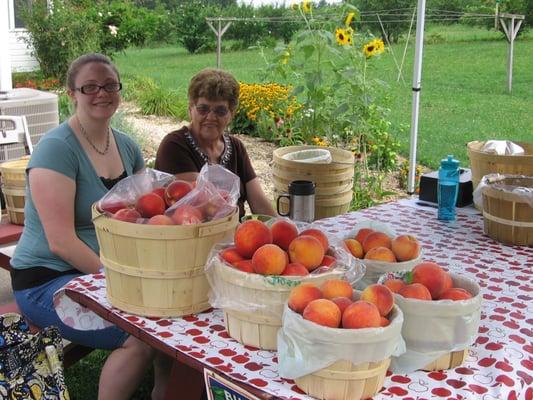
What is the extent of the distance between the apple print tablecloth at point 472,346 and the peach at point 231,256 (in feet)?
0.67

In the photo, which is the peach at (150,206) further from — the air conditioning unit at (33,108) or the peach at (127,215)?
the air conditioning unit at (33,108)

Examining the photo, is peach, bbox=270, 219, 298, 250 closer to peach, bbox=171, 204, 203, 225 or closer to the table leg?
peach, bbox=171, 204, 203, 225

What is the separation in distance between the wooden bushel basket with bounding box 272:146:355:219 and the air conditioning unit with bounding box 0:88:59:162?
2.54m

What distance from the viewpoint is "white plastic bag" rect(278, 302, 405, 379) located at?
129 cm

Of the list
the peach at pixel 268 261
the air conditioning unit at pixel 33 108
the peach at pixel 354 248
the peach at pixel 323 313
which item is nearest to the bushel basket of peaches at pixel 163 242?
the peach at pixel 268 261

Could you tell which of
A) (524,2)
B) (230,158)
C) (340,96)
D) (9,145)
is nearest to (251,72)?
(524,2)

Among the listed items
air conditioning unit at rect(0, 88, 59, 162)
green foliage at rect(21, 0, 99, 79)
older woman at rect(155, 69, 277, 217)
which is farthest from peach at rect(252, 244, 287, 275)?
green foliage at rect(21, 0, 99, 79)

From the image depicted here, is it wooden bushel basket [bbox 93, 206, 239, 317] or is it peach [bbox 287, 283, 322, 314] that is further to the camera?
wooden bushel basket [bbox 93, 206, 239, 317]

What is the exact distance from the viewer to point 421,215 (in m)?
2.95

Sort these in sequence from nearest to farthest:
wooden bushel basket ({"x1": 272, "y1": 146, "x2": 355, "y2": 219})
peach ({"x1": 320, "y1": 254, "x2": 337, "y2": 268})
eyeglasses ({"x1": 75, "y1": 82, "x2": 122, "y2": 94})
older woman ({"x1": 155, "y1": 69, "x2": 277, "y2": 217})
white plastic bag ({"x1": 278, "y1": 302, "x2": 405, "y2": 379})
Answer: white plastic bag ({"x1": 278, "y1": 302, "x2": 405, "y2": 379}), peach ({"x1": 320, "y1": 254, "x2": 337, "y2": 268}), eyeglasses ({"x1": 75, "y1": 82, "x2": 122, "y2": 94}), older woman ({"x1": 155, "y1": 69, "x2": 277, "y2": 217}), wooden bushel basket ({"x1": 272, "y1": 146, "x2": 355, "y2": 219})

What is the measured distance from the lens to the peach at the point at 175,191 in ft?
6.02

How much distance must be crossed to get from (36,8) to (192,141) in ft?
33.5

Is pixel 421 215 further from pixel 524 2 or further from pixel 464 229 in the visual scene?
pixel 524 2

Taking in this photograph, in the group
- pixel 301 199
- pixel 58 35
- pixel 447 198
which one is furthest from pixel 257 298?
pixel 58 35
